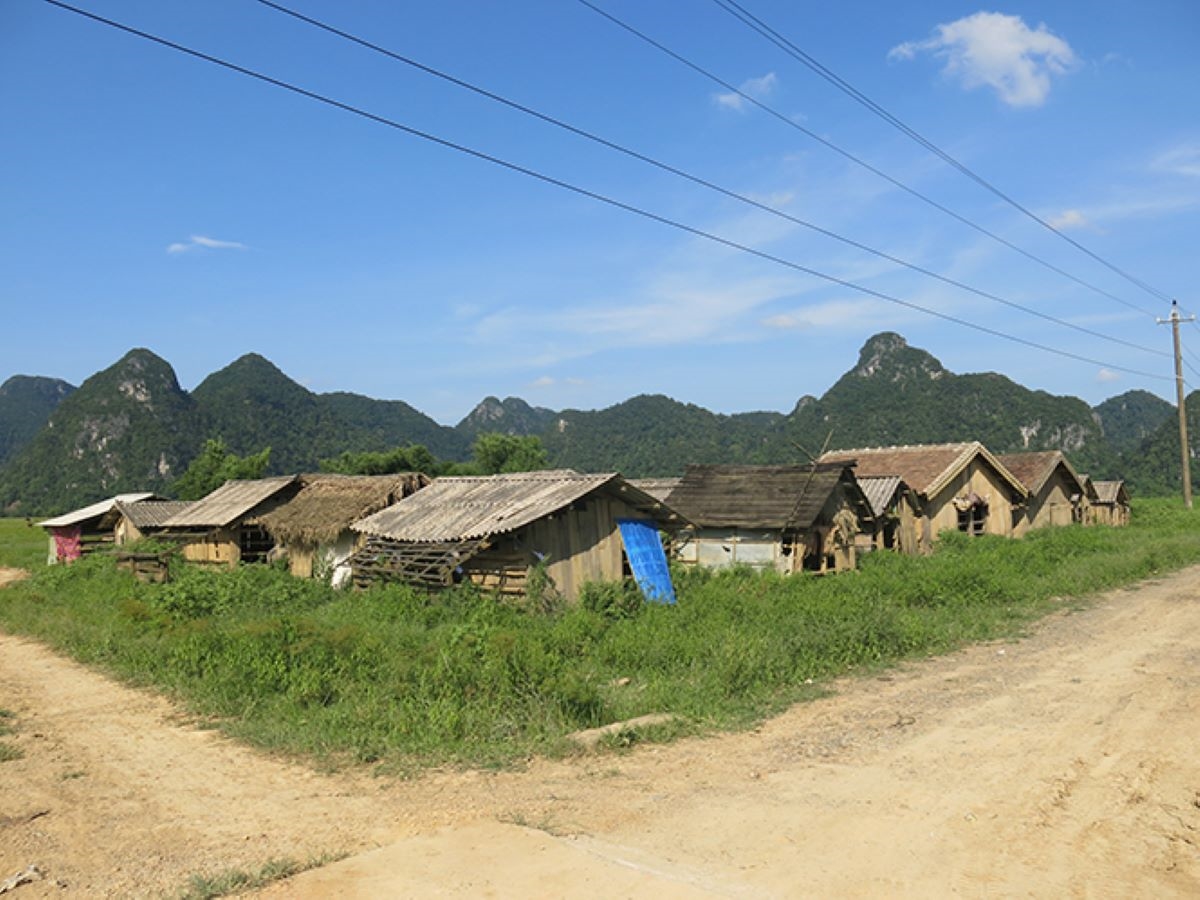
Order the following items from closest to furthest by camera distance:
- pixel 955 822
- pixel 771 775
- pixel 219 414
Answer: pixel 955 822 → pixel 771 775 → pixel 219 414

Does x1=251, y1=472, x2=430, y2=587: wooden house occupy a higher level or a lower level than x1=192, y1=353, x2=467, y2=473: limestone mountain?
lower

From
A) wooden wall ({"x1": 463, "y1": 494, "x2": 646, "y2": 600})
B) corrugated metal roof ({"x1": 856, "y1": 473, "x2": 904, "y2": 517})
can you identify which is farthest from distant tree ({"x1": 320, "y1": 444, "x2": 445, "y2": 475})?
wooden wall ({"x1": 463, "y1": 494, "x2": 646, "y2": 600})

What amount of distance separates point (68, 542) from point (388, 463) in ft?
54.1

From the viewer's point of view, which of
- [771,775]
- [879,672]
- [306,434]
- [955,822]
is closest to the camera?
[955,822]

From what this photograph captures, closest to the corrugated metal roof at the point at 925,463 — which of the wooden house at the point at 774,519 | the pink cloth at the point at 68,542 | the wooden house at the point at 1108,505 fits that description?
the wooden house at the point at 774,519

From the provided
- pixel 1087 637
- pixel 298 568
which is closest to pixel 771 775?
pixel 1087 637

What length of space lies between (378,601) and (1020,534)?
2631 centimetres

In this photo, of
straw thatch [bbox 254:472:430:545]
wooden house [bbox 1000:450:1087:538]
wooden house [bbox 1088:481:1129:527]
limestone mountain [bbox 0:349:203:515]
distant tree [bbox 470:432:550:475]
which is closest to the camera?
straw thatch [bbox 254:472:430:545]

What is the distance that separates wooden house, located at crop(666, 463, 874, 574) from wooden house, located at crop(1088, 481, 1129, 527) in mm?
22166

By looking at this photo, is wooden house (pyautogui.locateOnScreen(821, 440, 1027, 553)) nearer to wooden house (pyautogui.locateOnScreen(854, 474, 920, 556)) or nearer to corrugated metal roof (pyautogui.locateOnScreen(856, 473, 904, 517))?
wooden house (pyautogui.locateOnScreen(854, 474, 920, 556))

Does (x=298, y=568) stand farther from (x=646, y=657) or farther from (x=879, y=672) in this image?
(x=879, y=672)

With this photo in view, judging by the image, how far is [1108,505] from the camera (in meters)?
39.8

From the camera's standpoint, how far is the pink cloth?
1330 inches

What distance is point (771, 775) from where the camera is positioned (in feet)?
24.5
